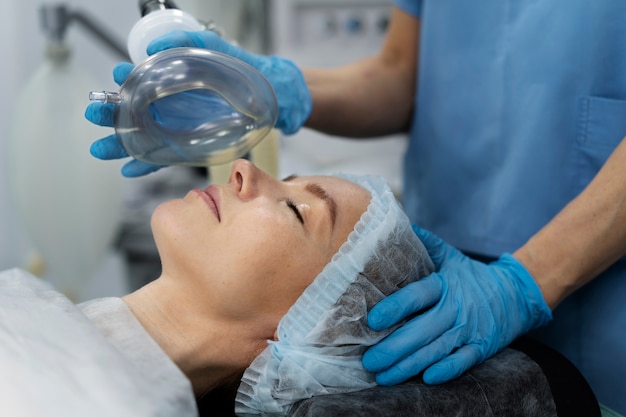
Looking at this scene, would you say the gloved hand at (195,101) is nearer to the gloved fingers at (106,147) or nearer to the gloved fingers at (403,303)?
the gloved fingers at (106,147)

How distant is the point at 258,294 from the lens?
1075mm

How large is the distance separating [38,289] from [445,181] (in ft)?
2.94

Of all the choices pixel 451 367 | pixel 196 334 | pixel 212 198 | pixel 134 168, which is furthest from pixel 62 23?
pixel 451 367

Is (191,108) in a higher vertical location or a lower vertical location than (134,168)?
higher

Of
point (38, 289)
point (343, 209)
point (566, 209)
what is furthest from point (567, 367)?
point (38, 289)

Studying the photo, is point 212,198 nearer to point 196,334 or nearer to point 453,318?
point 196,334

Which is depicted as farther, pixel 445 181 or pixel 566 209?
pixel 445 181

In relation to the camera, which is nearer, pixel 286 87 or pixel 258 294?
pixel 258 294

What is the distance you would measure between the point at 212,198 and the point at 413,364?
0.43 m

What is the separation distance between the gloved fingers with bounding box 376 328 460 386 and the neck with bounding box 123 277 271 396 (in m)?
0.21

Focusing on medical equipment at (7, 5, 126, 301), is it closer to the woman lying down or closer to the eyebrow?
the woman lying down

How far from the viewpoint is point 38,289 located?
1.09 m

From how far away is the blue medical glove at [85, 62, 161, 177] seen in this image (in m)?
1.15

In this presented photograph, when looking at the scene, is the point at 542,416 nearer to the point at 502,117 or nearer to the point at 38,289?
the point at 502,117
